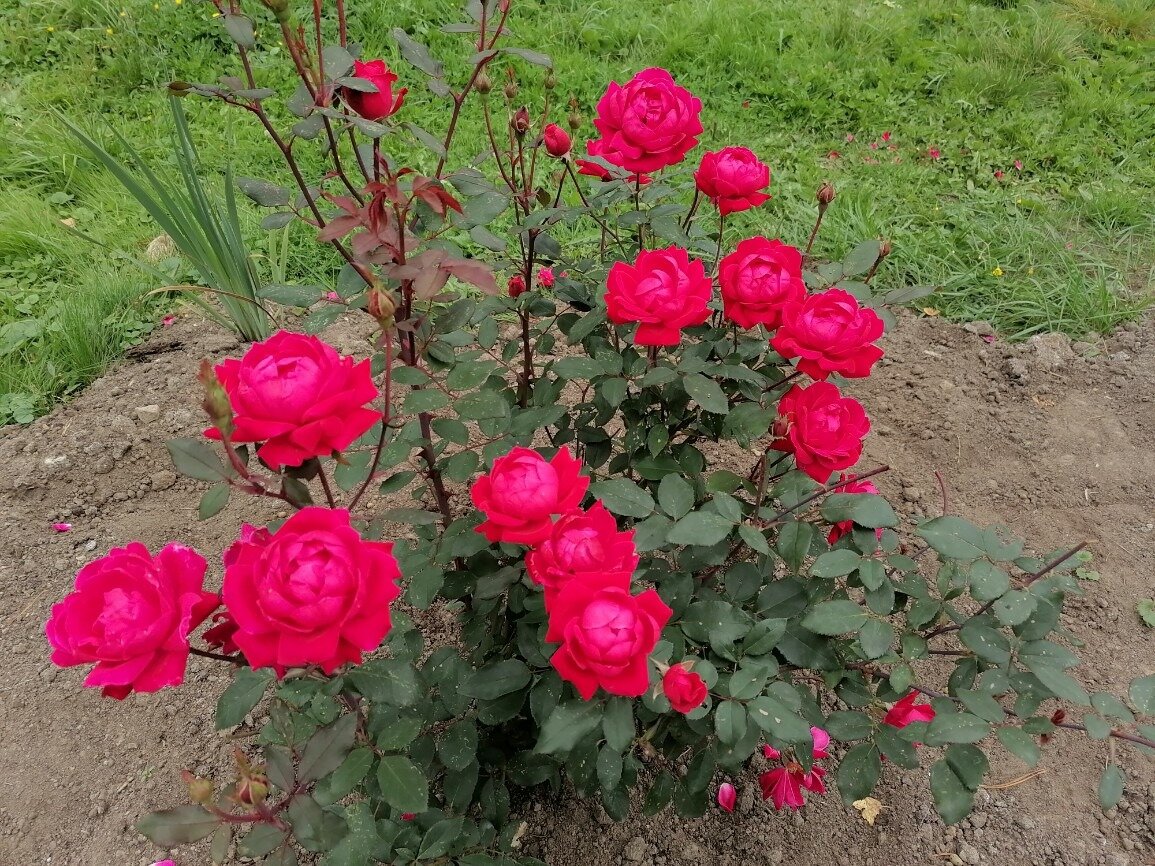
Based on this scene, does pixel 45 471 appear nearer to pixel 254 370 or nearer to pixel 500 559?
pixel 500 559

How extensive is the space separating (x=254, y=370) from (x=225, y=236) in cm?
162

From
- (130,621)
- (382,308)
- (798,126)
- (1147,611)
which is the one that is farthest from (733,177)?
(798,126)

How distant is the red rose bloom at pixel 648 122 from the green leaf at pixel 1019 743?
2.87 ft

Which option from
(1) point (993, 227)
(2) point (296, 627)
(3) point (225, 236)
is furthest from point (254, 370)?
(1) point (993, 227)

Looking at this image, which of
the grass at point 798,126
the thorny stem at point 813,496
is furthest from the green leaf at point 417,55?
the grass at point 798,126

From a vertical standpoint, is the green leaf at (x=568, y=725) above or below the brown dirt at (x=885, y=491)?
above

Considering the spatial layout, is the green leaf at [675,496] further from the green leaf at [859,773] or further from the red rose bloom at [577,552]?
the green leaf at [859,773]

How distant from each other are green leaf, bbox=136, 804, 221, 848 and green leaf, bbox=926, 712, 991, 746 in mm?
834

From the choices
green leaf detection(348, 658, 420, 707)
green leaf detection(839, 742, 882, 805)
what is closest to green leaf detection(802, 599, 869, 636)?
green leaf detection(839, 742, 882, 805)

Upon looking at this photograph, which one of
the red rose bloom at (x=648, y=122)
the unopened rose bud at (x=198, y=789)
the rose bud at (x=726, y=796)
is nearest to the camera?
the unopened rose bud at (x=198, y=789)

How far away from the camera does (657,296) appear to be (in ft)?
3.41

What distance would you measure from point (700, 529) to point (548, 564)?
0.27 meters

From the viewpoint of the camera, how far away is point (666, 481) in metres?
1.12

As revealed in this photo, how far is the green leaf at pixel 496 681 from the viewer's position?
1.11 m
